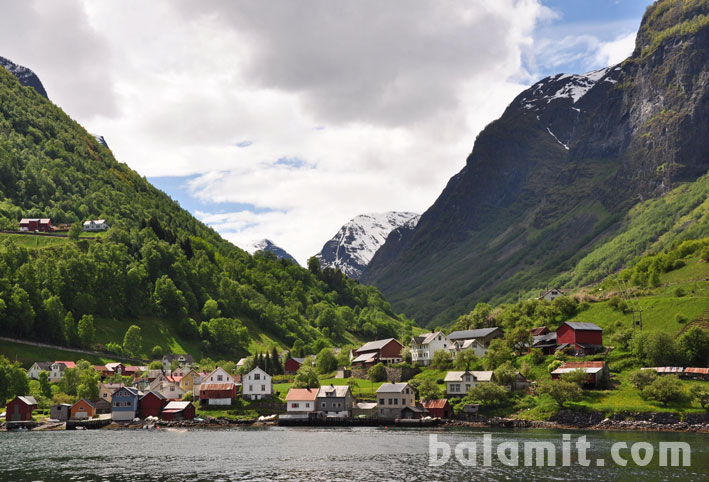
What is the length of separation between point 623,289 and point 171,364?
12825 centimetres

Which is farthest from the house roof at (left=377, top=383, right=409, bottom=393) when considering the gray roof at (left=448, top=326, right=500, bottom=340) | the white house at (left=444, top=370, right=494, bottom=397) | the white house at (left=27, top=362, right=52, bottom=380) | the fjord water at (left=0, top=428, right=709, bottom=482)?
the white house at (left=27, top=362, right=52, bottom=380)

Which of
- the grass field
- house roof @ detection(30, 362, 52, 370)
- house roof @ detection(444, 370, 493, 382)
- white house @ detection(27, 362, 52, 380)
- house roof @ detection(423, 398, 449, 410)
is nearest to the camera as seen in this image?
house roof @ detection(423, 398, 449, 410)

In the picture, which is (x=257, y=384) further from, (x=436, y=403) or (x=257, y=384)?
(x=436, y=403)

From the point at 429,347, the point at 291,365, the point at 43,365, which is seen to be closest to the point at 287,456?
the point at 429,347

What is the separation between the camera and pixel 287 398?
136625 millimetres

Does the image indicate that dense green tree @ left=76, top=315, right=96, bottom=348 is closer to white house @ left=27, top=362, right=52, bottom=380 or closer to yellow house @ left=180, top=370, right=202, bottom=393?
white house @ left=27, top=362, right=52, bottom=380

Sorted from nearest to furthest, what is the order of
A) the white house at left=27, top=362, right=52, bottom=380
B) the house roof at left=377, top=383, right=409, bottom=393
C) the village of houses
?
the village of houses < the house roof at left=377, top=383, right=409, bottom=393 < the white house at left=27, top=362, right=52, bottom=380

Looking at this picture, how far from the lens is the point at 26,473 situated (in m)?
69.7

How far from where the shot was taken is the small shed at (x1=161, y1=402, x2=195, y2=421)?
133m

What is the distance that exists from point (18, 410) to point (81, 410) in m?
11.3

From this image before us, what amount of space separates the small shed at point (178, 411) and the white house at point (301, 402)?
1922cm

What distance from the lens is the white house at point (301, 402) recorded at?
5325 inches

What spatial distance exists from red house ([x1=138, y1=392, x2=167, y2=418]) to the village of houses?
0.65 ft

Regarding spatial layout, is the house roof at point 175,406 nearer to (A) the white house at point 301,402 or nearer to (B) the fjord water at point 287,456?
(B) the fjord water at point 287,456
